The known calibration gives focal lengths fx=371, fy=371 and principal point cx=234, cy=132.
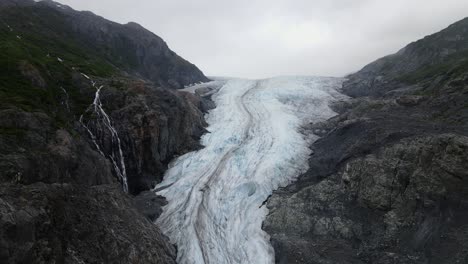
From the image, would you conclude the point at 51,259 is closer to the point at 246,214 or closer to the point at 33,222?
the point at 33,222

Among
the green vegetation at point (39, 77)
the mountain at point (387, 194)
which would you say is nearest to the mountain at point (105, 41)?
the green vegetation at point (39, 77)

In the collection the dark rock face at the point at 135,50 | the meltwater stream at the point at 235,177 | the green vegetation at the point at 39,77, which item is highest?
the dark rock face at the point at 135,50

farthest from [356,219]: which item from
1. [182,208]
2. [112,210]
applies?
[112,210]

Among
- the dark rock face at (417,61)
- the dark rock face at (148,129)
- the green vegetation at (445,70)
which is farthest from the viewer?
the dark rock face at (417,61)

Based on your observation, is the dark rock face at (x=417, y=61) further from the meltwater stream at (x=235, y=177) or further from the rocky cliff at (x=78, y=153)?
the rocky cliff at (x=78, y=153)

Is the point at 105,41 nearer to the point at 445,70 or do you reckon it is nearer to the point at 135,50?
the point at 135,50

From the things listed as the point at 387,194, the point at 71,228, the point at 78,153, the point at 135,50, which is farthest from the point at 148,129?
the point at 135,50

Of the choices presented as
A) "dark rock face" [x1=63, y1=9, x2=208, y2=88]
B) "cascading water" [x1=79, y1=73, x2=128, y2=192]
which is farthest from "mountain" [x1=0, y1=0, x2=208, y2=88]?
"cascading water" [x1=79, y1=73, x2=128, y2=192]
